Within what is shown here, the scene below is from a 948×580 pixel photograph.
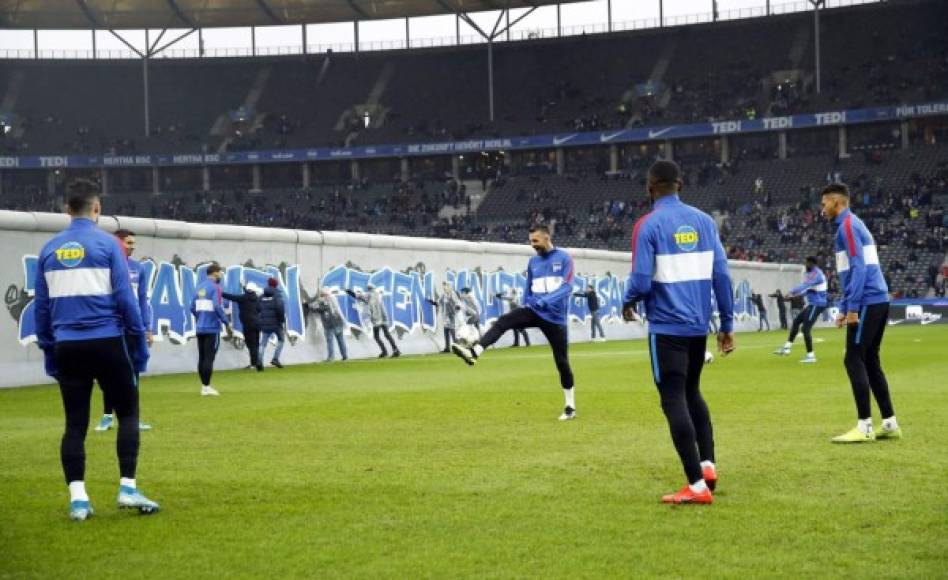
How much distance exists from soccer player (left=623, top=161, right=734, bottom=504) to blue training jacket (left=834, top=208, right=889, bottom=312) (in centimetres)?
332

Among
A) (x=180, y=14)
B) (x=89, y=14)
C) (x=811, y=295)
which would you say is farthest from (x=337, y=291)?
(x=89, y=14)

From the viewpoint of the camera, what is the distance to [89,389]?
26.0ft

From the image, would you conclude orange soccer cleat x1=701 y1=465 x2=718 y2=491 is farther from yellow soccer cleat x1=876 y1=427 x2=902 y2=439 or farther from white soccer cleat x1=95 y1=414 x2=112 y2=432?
white soccer cleat x1=95 y1=414 x2=112 y2=432

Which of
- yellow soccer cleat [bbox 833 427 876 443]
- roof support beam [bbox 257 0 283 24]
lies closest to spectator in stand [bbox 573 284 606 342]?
yellow soccer cleat [bbox 833 427 876 443]

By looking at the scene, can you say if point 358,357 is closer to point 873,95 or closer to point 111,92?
point 873,95

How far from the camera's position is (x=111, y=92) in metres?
84.3

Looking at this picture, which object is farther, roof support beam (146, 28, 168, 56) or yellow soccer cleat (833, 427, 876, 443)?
roof support beam (146, 28, 168, 56)

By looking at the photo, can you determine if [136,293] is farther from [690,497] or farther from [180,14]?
[180,14]

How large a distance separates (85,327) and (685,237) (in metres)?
3.94

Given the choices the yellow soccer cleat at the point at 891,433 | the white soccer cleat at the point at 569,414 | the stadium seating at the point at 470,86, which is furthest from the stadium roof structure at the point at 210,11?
the yellow soccer cleat at the point at 891,433

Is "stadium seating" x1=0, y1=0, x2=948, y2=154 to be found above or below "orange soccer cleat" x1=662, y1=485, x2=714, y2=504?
above

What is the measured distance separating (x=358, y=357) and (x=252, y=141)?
52382mm

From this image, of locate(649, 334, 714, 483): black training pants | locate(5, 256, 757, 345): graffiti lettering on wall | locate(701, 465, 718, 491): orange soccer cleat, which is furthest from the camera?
locate(5, 256, 757, 345): graffiti lettering on wall

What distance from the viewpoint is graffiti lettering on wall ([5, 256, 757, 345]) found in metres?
25.5
